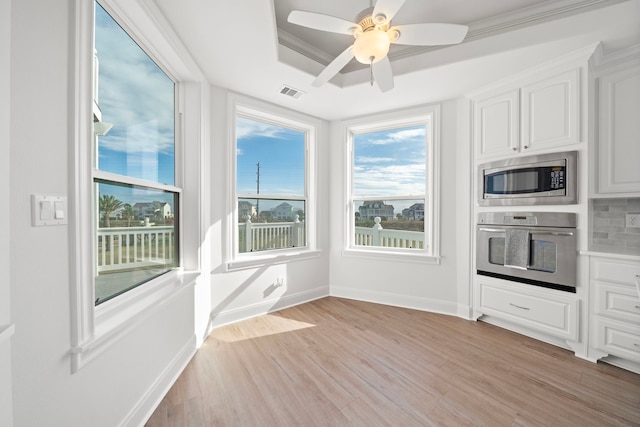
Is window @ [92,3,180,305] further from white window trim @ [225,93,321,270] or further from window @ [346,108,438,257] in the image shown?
window @ [346,108,438,257]

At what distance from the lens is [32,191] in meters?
0.91

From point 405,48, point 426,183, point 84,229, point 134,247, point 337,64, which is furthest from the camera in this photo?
point 426,183

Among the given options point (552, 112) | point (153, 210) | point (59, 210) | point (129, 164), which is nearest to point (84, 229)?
point (59, 210)

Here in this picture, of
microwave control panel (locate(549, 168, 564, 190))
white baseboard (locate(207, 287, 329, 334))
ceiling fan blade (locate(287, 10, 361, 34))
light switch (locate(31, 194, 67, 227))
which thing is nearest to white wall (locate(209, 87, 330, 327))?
white baseboard (locate(207, 287, 329, 334))

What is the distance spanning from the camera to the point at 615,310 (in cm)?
204

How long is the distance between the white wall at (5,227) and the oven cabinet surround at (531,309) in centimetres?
329

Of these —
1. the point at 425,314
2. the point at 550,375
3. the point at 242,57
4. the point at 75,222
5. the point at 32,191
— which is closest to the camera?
the point at 32,191

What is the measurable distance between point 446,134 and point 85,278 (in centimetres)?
336

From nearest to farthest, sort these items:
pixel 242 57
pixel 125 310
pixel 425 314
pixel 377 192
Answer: pixel 125 310, pixel 242 57, pixel 425 314, pixel 377 192

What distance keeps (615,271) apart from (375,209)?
2225 mm

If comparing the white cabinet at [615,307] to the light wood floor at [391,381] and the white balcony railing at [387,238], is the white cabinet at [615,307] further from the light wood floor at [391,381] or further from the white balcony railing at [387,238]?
the white balcony railing at [387,238]

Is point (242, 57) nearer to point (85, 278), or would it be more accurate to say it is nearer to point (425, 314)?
point (85, 278)

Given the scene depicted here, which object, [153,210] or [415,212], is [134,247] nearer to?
[153,210]

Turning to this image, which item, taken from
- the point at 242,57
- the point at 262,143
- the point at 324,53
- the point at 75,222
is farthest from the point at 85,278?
the point at 324,53
